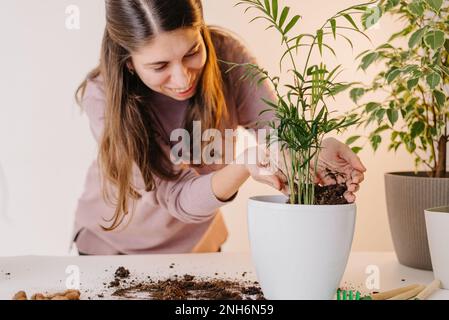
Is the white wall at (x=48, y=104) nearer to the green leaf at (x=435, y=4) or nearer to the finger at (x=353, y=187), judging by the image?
the green leaf at (x=435, y=4)

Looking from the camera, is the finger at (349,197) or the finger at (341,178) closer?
the finger at (349,197)

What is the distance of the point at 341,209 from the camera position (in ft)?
3.66

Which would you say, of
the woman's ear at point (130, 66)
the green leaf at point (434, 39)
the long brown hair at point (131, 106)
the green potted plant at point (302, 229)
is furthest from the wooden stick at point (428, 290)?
the woman's ear at point (130, 66)

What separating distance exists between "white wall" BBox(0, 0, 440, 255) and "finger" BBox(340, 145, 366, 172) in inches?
31.5

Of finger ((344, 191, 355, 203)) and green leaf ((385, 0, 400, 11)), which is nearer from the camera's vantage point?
finger ((344, 191, 355, 203))

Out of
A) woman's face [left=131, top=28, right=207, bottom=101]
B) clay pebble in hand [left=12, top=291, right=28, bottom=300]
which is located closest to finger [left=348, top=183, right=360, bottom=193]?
clay pebble in hand [left=12, top=291, right=28, bottom=300]

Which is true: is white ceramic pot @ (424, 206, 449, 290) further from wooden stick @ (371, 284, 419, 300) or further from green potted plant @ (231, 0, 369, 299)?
green potted plant @ (231, 0, 369, 299)

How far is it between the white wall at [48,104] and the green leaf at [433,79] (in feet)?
2.54

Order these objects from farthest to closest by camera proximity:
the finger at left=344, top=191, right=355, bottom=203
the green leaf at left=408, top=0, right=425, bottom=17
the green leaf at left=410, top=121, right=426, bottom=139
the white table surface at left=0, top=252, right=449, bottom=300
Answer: the green leaf at left=410, top=121, right=426, bottom=139, the green leaf at left=408, top=0, right=425, bottom=17, the white table surface at left=0, top=252, right=449, bottom=300, the finger at left=344, top=191, right=355, bottom=203

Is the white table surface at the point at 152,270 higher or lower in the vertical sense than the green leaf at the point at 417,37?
lower

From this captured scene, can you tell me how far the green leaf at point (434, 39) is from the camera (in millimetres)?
1388

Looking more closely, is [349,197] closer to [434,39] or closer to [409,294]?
[409,294]

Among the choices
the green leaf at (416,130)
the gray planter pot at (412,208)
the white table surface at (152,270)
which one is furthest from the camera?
the green leaf at (416,130)

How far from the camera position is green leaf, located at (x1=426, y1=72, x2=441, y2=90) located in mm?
1390
